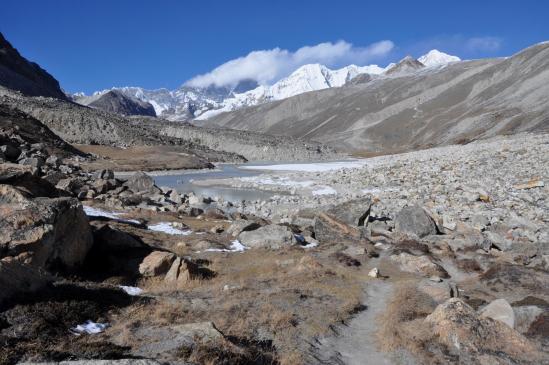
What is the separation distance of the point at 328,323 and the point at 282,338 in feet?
6.99

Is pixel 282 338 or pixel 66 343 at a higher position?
pixel 66 343

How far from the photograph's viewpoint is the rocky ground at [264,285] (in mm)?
9023

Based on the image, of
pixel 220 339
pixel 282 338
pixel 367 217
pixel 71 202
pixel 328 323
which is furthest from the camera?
pixel 367 217

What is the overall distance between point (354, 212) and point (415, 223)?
404 centimetres

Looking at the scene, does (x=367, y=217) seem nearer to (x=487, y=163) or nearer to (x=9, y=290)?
(x=9, y=290)

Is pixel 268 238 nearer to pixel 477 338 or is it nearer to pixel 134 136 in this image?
pixel 477 338

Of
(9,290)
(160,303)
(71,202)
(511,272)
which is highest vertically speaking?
(71,202)

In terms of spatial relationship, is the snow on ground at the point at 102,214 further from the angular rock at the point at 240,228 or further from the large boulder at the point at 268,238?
the large boulder at the point at 268,238

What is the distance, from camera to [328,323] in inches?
499

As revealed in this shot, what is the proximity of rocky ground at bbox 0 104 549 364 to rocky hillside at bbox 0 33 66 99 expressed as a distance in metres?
143

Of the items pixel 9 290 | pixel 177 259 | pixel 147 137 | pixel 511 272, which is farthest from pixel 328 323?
pixel 147 137

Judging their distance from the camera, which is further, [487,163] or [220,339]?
[487,163]

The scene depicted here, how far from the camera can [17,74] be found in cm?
16512

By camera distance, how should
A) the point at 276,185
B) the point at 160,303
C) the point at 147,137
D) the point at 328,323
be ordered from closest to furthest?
the point at 160,303 → the point at 328,323 → the point at 276,185 → the point at 147,137
